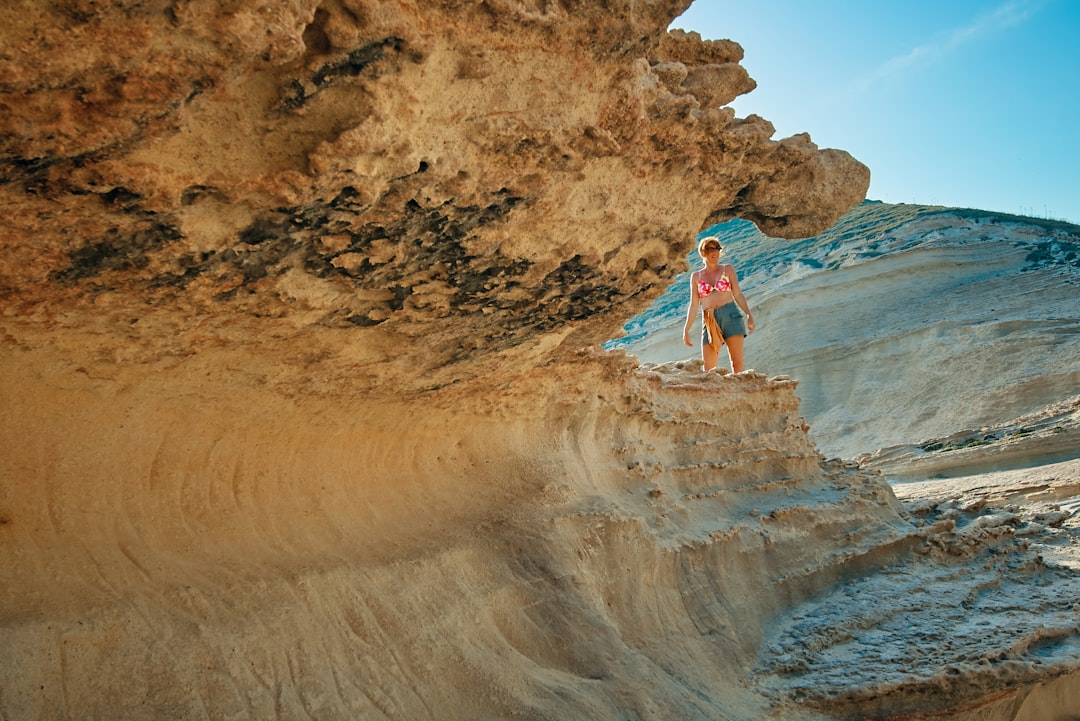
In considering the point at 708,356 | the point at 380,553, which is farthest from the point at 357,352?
the point at 708,356

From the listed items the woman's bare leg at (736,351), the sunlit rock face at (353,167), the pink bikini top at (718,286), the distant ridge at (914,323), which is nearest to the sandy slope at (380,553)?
the sunlit rock face at (353,167)

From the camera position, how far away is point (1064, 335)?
11.5m

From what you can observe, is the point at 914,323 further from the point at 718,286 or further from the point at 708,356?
the point at 718,286

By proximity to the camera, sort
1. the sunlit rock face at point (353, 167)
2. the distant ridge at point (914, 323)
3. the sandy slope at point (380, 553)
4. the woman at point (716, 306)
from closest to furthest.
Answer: the sunlit rock face at point (353, 167) < the sandy slope at point (380, 553) < the woman at point (716, 306) < the distant ridge at point (914, 323)

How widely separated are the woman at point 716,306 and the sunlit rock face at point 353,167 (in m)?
2.34

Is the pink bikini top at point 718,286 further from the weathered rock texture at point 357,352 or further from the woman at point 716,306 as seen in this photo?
the weathered rock texture at point 357,352

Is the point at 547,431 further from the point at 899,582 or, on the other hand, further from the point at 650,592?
the point at 899,582

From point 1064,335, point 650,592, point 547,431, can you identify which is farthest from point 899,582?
point 1064,335

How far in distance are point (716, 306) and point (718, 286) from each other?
0.61 feet

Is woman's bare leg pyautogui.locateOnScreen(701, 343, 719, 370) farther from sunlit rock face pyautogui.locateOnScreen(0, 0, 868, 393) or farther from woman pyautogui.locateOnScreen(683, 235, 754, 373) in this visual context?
sunlit rock face pyautogui.locateOnScreen(0, 0, 868, 393)

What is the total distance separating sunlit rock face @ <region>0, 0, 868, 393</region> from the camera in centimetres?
166

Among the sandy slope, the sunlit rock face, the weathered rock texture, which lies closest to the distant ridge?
the sandy slope

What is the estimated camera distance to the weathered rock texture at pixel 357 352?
1.86 meters

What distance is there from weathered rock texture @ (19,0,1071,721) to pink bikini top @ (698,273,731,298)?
5.42 ft
